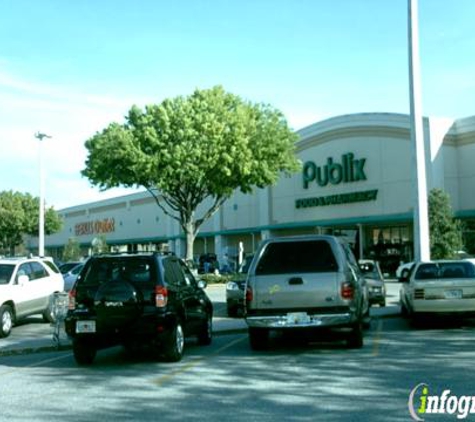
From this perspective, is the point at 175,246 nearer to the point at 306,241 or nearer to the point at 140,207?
the point at 140,207

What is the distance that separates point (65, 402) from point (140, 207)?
66.3 metres

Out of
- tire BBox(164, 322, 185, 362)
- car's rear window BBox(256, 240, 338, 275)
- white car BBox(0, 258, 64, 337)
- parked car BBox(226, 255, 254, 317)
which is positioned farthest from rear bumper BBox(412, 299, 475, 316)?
white car BBox(0, 258, 64, 337)

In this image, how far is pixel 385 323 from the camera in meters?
17.9

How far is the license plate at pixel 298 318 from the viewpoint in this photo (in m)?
12.3

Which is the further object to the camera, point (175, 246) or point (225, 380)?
point (175, 246)

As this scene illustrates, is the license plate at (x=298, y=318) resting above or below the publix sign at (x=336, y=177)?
below

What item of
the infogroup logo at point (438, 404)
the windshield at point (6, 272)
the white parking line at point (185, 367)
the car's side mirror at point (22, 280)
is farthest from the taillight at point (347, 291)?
the windshield at point (6, 272)

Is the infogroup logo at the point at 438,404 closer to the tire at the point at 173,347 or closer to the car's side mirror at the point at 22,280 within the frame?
the tire at the point at 173,347

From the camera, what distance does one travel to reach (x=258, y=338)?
13.0m

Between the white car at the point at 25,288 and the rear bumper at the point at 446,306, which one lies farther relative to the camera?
the white car at the point at 25,288

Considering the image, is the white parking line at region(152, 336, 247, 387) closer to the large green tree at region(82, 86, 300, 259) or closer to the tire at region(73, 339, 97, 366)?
the tire at region(73, 339, 97, 366)

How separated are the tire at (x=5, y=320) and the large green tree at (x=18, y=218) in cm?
5981

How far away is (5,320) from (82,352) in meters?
5.62

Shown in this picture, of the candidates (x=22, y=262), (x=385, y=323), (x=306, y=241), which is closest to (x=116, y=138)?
(x=22, y=262)
